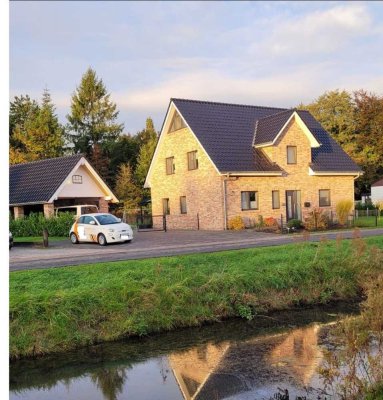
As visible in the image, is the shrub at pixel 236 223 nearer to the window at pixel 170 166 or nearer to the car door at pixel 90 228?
the window at pixel 170 166

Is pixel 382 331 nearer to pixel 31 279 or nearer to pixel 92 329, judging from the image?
pixel 92 329

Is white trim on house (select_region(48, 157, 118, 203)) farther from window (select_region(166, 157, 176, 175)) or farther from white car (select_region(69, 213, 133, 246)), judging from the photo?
white car (select_region(69, 213, 133, 246))

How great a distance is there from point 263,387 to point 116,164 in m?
49.4

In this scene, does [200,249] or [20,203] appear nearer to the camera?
[200,249]

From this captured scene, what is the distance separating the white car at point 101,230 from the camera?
2030 cm

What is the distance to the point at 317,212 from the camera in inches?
1055

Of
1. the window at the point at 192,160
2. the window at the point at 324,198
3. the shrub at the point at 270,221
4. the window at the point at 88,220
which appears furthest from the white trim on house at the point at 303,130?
the window at the point at 88,220

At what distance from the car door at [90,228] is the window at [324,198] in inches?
591

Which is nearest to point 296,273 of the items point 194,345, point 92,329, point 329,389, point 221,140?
point 194,345

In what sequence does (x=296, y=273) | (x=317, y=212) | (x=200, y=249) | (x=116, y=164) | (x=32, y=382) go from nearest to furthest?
(x=32, y=382) < (x=296, y=273) < (x=200, y=249) < (x=317, y=212) < (x=116, y=164)

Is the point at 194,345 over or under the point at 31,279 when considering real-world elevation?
under

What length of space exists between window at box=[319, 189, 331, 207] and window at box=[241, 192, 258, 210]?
492cm

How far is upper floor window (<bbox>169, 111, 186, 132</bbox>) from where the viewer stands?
1178 inches

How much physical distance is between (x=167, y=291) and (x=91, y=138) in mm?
49032
